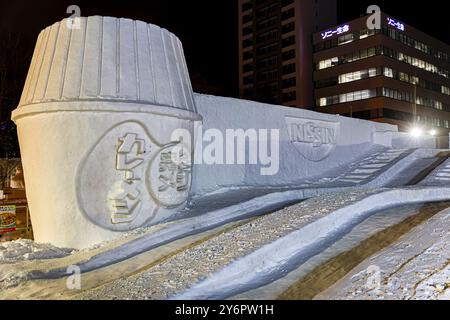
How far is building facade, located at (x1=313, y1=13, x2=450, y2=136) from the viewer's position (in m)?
53.0

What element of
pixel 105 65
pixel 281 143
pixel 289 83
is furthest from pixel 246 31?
pixel 105 65

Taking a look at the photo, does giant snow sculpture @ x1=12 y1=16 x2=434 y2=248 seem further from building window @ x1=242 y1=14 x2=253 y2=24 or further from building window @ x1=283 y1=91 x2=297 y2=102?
building window @ x1=242 y1=14 x2=253 y2=24

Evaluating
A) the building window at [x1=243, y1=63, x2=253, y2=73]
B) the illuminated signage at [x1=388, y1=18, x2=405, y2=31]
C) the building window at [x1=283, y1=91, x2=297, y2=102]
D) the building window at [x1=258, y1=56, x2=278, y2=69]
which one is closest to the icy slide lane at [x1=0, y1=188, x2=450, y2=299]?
the illuminated signage at [x1=388, y1=18, x2=405, y2=31]

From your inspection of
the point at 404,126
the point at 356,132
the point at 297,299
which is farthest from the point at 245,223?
the point at 404,126

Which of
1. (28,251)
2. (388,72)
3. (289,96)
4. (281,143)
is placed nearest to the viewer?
(28,251)

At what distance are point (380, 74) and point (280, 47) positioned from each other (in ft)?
55.1

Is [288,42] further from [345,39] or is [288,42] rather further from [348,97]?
[348,97]

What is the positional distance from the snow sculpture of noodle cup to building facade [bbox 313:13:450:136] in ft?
156

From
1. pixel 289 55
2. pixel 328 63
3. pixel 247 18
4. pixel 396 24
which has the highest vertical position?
pixel 247 18

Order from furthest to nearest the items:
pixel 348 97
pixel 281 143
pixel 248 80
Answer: pixel 248 80, pixel 348 97, pixel 281 143

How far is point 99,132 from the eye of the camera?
8922mm

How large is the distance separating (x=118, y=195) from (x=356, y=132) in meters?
13.3

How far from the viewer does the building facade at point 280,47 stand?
→ 60656 mm

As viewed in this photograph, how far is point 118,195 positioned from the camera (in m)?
9.02
